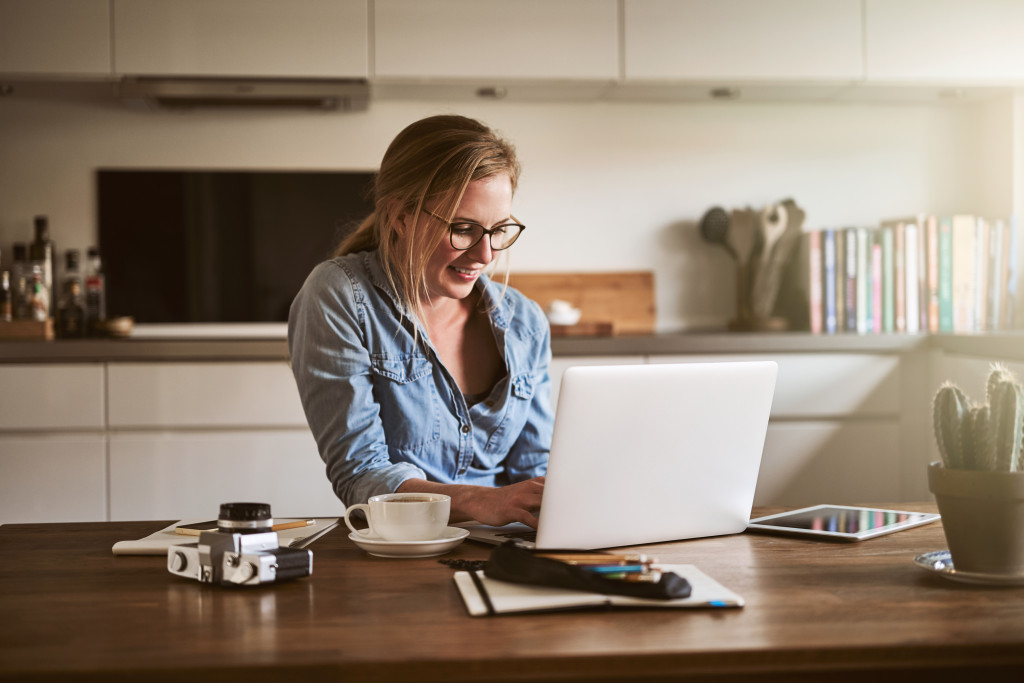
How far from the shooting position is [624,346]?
2.97m

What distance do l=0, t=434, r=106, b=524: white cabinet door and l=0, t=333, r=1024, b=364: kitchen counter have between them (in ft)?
0.81

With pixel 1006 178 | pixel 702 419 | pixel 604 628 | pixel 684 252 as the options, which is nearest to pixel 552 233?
pixel 684 252

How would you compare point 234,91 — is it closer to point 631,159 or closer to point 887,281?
point 631,159

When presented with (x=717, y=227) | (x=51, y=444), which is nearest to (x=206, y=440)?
(x=51, y=444)

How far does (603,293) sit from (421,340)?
1.96 m

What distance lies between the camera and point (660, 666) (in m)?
0.75

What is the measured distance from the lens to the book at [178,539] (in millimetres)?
1120

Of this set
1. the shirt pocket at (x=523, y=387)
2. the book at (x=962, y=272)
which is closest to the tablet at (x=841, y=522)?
the shirt pocket at (x=523, y=387)

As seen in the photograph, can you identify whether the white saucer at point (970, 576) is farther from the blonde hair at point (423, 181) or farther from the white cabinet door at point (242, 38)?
the white cabinet door at point (242, 38)

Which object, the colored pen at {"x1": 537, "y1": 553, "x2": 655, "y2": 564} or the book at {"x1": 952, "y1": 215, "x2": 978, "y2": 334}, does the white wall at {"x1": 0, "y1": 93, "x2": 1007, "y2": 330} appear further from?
the colored pen at {"x1": 537, "y1": 553, "x2": 655, "y2": 564}

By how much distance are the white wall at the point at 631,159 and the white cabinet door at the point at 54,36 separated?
0.34 m

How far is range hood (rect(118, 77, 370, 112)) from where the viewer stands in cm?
306

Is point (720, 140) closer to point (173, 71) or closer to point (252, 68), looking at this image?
point (252, 68)

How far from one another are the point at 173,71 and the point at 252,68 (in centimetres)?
24
